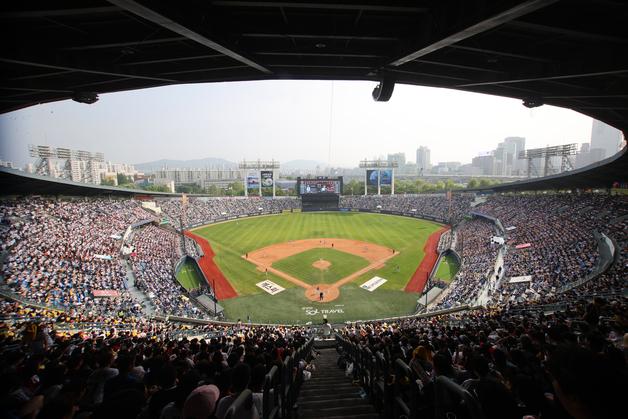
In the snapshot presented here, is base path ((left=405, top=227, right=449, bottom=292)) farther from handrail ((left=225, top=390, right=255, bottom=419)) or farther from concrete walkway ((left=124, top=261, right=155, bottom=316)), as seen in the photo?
handrail ((left=225, top=390, right=255, bottom=419))

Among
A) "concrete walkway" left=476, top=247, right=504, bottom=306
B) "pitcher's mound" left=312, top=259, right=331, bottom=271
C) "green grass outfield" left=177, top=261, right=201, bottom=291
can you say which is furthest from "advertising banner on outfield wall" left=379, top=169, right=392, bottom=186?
"green grass outfield" left=177, top=261, right=201, bottom=291

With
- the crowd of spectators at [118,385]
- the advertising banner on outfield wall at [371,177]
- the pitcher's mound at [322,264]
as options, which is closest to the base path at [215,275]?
the pitcher's mound at [322,264]

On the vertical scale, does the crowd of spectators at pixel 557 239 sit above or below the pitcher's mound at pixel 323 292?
above

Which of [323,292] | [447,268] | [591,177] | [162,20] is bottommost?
[323,292]

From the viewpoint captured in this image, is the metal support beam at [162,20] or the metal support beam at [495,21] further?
the metal support beam at [162,20]

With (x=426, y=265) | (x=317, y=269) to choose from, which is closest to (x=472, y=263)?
(x=426, y=265)

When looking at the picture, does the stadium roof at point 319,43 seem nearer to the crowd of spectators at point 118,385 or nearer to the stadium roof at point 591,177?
the crowd of spectators at point 118,385

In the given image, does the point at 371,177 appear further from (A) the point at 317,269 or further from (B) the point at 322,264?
(A) the point at 317,269
